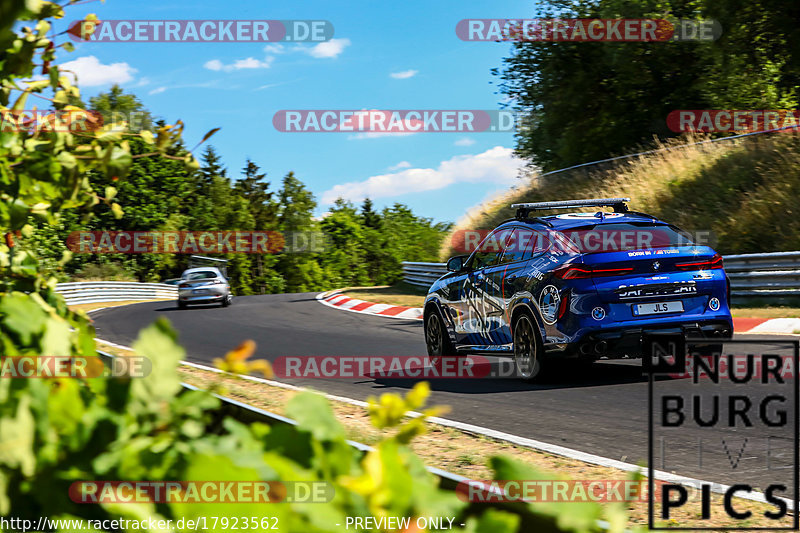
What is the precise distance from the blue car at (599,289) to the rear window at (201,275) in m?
21.9

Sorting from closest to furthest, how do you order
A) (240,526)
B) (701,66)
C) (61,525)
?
(240,526) < (61,525) < (701,66)

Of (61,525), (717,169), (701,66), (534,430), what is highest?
(701,66)

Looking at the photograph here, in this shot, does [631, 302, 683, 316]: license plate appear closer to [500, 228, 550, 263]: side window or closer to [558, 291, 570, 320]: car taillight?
[558, 291, 570, 320]: car taillight

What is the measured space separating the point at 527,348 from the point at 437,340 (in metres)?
2.29

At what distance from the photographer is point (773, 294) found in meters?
14.7

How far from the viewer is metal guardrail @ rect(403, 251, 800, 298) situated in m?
14.2

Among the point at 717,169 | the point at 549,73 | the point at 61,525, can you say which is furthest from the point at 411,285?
the point at 61,525

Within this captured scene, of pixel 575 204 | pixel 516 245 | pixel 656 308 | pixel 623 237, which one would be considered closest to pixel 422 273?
pixel 575 204

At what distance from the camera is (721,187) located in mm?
19969

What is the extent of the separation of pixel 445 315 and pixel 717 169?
13.1 meters

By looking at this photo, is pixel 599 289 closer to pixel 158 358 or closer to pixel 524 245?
pixel 524 245

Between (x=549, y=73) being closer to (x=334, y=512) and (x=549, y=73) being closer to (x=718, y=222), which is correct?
(x=718, y=222)

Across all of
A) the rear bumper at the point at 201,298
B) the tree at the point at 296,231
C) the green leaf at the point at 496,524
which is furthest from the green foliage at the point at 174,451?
the tree at the point at 296,231

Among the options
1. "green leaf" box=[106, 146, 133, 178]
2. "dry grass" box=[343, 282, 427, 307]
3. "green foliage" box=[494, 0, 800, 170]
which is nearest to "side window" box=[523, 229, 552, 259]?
"green leaf" box=[106, 146, 133, 178]
